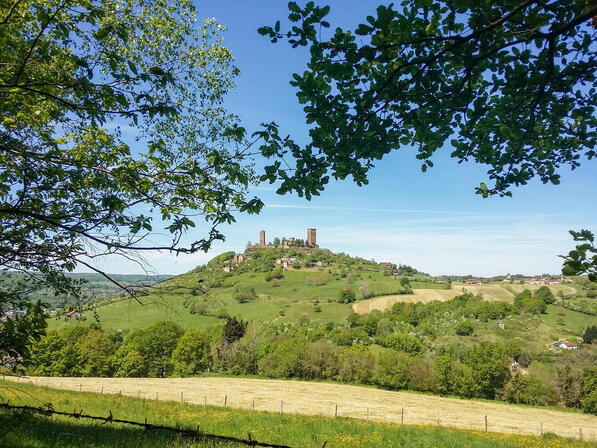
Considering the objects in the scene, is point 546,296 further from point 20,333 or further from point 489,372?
point 20,333

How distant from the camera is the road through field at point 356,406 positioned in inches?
1572

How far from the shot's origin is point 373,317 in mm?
Result: 139125

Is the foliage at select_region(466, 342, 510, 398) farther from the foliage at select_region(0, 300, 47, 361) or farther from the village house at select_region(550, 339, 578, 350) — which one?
the foliage at select_region(0, 300, 47, 361)

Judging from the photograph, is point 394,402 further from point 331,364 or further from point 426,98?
point 426,98

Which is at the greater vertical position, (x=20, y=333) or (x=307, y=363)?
(x=20, y=333)

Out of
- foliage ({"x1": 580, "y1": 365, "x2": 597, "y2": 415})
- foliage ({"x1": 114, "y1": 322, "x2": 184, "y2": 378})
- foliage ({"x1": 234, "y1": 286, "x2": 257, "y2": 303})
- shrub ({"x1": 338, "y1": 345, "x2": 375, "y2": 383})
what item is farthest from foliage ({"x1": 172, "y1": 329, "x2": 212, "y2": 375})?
foliage ({"x1": 234, "y1": 286, "x2": 257, "y2": 303})

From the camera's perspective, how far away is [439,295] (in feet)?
591

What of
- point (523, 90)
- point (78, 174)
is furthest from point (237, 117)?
point (523, 90)

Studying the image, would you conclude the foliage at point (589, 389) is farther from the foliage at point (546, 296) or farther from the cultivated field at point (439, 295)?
the foliage at point (546, 296)

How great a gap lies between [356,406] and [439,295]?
476 ft

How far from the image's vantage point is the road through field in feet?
131

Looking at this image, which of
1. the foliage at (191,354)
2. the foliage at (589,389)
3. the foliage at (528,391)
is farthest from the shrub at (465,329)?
the foliage at (191,354)

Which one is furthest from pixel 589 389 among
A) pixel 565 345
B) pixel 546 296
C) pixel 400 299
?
pixel 546 296

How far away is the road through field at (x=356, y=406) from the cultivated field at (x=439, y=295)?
97.1 m
